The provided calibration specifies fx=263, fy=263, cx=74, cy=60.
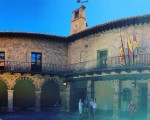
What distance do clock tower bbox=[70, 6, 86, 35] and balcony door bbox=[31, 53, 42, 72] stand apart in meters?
5.92

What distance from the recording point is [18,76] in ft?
85.1

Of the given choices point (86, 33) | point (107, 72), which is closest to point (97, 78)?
point (107, 72)

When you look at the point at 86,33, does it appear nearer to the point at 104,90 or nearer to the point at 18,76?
the point at 104,90

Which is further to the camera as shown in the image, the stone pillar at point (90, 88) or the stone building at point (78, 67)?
the stone pillar at point (90, 88)

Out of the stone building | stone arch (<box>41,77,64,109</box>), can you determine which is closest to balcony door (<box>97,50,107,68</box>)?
the stone building

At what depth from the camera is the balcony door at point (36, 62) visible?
2703 cm

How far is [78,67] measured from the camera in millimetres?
25656

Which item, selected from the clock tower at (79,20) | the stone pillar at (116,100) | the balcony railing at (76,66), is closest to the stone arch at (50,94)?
the balcony railing at (76,66)

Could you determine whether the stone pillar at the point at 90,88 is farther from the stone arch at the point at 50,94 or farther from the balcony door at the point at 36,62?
the stone arch at the point at 50,94

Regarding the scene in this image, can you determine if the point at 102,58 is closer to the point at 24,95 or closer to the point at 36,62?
the point at 36,62

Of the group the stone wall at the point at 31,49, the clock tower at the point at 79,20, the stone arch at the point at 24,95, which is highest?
the clock tower at the point at 79,20

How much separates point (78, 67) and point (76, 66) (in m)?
0.42

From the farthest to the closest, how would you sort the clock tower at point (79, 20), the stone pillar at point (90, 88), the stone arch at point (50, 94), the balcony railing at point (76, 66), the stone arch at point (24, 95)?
the clock tower at point (79, 20) < the stone arch at point (50, 94) < the stone arch at point (24, 95) < the stone pillar at point (90, 88) < the balcony railing at point (76, 66)

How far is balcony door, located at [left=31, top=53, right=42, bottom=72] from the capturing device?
27.0m
